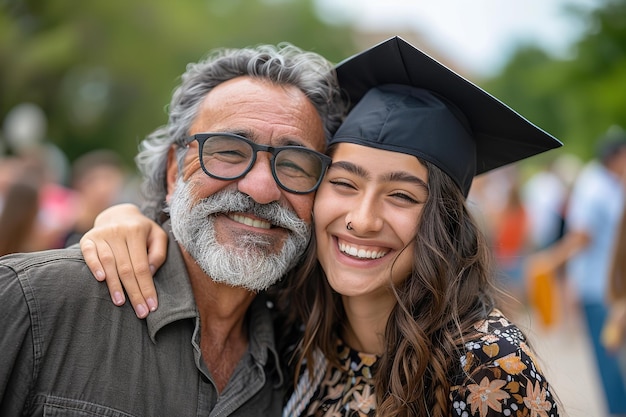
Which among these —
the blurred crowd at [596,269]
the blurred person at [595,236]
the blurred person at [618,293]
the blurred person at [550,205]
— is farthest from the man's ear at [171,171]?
the blurred person at [550,205]

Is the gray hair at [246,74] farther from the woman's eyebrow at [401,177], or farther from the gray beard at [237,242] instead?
the woman's eyebrow at [401,177]

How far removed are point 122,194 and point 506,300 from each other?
30.3 ft

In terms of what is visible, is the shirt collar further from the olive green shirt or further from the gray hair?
the gray hair

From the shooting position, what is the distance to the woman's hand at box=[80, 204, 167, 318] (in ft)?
8.44

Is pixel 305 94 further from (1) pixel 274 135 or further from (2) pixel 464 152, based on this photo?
(2) pixel 464 152

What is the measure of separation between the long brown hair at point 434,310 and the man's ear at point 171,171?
0.95m

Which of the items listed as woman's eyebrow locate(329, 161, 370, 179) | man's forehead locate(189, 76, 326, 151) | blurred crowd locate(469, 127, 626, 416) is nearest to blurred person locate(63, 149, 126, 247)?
blurred crowd locate(469, 127, 626, 416)

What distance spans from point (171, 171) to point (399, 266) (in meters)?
1.21

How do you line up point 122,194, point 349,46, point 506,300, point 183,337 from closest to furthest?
point 183,337 → point 506,300 → point 122,194 → point 349,46

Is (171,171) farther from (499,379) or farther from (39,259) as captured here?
(499,379)

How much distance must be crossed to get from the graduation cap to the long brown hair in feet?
0.39

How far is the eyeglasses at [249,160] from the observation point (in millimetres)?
2873

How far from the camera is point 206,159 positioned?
9.53 ft

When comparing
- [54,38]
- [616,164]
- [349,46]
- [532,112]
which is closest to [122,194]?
[616,164]
